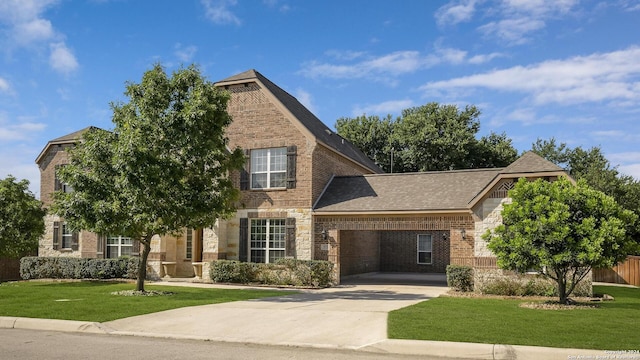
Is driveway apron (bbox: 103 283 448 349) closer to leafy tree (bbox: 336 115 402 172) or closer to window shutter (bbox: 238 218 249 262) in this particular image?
window shutter (bbox: 238 218 249 262)

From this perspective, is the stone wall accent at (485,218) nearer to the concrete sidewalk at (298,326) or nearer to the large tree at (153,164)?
the concrete sidewalk at (298,326)

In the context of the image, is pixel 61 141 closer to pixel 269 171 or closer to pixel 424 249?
pixel 269 171

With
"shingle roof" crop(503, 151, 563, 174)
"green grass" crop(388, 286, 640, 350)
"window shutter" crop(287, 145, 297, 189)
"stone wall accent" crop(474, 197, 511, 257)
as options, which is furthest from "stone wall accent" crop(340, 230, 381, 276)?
"green grass" crop(388, 286, 640, 350)

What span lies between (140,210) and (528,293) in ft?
43.2

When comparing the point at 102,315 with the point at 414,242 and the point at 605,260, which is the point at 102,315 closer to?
the point at 605,260

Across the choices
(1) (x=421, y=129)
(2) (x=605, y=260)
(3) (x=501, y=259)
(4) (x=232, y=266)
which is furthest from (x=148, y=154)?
(1) (x=421, y=129)

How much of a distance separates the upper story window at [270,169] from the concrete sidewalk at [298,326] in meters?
7.91

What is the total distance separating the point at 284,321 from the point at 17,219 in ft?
58.5

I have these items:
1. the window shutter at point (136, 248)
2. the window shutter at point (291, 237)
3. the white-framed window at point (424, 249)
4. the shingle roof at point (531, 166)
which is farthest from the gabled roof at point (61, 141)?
the shingle roof at point (531, 166)

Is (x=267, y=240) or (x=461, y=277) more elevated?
(x=267, y=240)

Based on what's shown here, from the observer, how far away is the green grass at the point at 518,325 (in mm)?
9891

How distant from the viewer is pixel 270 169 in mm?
24703

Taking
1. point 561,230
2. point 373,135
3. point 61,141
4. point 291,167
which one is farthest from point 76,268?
point 373,135

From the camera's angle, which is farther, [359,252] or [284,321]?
[359,252]
